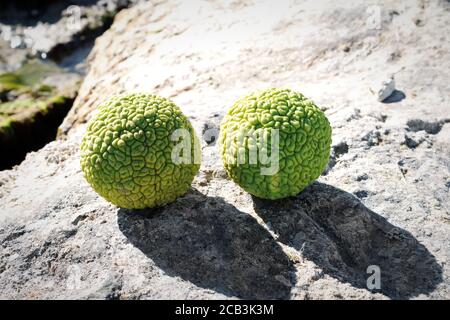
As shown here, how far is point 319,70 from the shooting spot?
5422 mm

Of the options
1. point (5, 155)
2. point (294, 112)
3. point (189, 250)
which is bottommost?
point (5, 155)

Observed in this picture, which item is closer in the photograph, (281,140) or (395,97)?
→ (281,140)

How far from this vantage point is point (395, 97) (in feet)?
15.8

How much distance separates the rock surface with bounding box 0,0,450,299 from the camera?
10.0 feet

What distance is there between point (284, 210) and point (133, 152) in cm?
114

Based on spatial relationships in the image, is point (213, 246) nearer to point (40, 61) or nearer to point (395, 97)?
point (395, 97)

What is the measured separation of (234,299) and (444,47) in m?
3.99

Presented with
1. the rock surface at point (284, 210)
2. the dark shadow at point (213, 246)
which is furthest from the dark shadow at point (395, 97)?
the dark shadow at point (213, 246)

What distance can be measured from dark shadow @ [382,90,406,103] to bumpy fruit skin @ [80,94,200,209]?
2.39m

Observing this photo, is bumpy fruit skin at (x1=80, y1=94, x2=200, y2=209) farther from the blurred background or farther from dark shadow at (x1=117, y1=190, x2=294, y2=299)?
the blurred background

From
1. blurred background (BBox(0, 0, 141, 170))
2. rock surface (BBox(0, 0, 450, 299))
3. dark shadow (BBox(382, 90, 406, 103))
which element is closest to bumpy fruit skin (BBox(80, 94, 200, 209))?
rock surface (BBox(0, 0, 450, 299))

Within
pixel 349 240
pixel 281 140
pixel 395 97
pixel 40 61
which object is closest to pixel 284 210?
pixel 349 240
